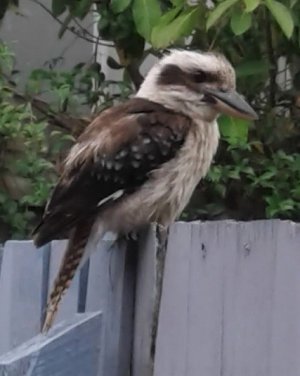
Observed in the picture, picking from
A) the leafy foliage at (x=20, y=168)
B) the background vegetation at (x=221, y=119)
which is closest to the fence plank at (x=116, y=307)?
the background vegetation at (x=221, y=119)

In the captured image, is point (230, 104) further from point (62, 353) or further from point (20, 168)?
point (62, 353)

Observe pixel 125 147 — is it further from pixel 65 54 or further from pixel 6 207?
pixel 65 54

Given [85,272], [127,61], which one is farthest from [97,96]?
[85,272]

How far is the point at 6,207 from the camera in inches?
198

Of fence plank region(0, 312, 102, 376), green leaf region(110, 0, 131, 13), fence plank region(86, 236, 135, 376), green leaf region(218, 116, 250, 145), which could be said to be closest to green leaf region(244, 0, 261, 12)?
green leaf region(218, 116, 250, 145)

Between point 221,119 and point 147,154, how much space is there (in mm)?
832

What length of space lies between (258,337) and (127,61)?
2904mm

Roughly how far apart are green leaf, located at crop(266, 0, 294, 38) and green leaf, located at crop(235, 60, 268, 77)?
0.46 meters

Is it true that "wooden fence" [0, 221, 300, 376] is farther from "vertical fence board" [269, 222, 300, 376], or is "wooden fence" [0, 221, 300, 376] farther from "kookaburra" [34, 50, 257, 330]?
"kookaburra" [34, 50, 257, 330]

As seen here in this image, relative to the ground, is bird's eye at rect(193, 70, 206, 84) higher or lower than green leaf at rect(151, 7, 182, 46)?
lower

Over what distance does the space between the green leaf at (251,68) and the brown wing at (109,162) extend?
88 cm

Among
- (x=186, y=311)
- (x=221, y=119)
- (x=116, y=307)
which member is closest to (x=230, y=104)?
(x=221, y=119)

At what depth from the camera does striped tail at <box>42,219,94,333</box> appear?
331 cm

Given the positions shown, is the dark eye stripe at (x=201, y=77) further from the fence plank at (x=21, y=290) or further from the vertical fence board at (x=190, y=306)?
the vertical fence board at (x=190, y=306)
